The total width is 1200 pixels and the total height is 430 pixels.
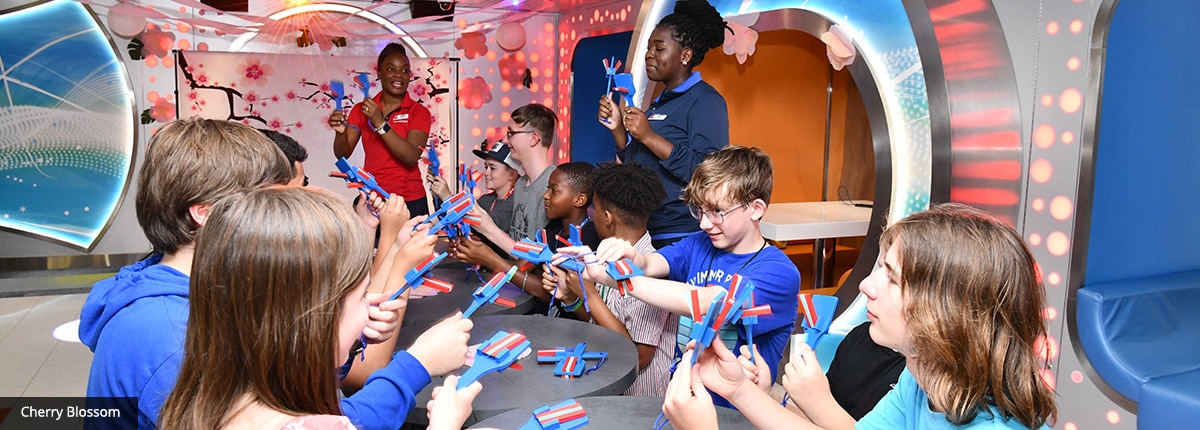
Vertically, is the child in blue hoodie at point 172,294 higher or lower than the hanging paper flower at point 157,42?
lower

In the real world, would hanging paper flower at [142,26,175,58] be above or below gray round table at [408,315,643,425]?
above

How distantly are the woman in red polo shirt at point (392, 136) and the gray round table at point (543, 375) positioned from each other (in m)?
2.19

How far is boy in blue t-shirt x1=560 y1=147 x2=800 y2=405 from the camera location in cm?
212

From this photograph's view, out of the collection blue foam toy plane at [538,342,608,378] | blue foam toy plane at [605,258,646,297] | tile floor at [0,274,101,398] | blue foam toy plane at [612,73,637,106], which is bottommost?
tile floor at [0,274,101,398]

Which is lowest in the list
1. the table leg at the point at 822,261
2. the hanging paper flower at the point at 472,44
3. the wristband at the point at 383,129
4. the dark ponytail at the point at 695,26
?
the table leg at the point at 822,261

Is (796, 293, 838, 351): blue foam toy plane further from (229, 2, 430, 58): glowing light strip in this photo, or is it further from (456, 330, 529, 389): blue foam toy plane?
(229, 2, 430, 58): glowing light strip


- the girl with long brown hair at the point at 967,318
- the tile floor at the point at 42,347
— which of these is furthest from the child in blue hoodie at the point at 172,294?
the tile floor at the point at 42,347

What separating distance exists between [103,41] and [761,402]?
5997 millimetres

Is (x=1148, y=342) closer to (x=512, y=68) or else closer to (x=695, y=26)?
(x=695, y=26)

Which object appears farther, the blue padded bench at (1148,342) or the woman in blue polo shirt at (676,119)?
the woman in blue polo shirt at (676,119)

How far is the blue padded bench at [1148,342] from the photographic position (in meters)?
2.42

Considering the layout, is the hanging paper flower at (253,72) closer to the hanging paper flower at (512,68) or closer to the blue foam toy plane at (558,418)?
the hanging paper flower at (512,68)

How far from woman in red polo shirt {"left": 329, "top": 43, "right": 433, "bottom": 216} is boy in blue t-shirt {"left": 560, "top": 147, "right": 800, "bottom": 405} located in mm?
2544

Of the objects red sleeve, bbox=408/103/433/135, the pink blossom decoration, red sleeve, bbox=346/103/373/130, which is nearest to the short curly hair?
red sleeve, bbox=408/103/433/135
